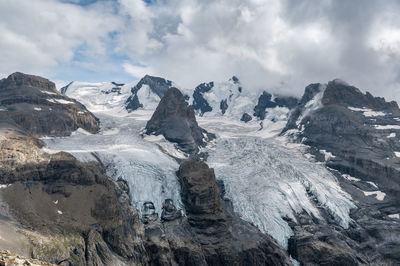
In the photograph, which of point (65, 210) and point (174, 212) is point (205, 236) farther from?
point (65, 210)

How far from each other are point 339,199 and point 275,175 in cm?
3116

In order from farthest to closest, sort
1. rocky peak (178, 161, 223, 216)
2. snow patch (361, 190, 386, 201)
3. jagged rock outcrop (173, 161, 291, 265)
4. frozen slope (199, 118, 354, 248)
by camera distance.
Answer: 1. snow patch (361, 190, 386, 201)
2. frozen slope (199, 118, 354, 248)
3. rocky peak (178, 161, 223, 216)
4. jagged rock outcrop (173, 161, 291, 265)

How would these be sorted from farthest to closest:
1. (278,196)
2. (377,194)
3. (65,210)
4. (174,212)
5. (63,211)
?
1. (377,194)
2. (278,196)
3. (174,212)
4. (65,210)
5. (63,211)

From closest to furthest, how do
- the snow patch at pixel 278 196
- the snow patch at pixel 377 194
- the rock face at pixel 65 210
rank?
the rock face at pixel 65 210 < the snow patch at pixel 278 196 < the snow patch at pixel 377 194

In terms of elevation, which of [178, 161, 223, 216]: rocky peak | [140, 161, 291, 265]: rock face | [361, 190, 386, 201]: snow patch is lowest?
[140, 161, 291, 265]: rock face

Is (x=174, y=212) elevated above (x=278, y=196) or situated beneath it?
situated beneath

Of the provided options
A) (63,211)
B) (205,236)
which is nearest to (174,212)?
(205,236)

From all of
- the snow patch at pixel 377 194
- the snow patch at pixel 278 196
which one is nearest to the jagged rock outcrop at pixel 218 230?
the snow patch at pixel 278 196

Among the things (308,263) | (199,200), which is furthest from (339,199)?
(199,200)

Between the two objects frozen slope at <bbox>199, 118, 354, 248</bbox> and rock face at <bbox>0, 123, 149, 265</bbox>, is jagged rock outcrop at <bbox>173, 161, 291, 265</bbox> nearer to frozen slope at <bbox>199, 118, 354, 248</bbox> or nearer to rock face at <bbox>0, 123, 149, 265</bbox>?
frozen slope at <bbox>199, 118, 354, 248</bbox>

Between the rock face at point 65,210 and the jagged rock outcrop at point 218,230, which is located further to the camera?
the jagged rock outcrop at point 218,230

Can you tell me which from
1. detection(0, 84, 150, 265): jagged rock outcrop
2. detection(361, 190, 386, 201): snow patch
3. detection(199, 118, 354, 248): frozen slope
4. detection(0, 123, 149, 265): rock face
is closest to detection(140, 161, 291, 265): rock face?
detection(0, 84, 150, 265): jagged rock outcrop

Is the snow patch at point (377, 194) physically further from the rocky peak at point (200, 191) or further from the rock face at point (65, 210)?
the rock face at point (65, 210)

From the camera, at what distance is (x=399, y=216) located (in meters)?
178
